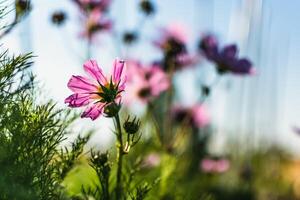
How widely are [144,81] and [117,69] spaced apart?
1044 mm

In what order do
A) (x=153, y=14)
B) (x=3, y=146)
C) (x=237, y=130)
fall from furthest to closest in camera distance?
(x=237, y=130) → (x=153, y=14) → (x=3, y=146)

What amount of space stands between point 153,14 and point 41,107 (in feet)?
4.15

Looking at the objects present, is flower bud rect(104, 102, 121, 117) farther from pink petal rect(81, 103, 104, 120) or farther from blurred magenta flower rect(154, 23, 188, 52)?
blurred magenta flower rect(154, 23, 188, 52)

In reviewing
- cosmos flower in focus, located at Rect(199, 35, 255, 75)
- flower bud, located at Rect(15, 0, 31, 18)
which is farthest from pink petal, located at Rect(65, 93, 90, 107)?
cosmos flower in focus, located at Rect(199, 35, 255, 75)

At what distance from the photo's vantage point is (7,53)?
0.84 meters

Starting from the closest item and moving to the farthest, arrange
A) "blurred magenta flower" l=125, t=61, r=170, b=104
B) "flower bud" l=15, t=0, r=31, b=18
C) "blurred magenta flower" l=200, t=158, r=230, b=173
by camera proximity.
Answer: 1. "flower bud" l=15, t=0, r=31, b=18
2. "blurred magenta flower" l=125, t=61, r=170, b=104
3. "blurred magenta flower" l=200, t=158, r=230, b=173

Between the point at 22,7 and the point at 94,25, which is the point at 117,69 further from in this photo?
the point at 94,25

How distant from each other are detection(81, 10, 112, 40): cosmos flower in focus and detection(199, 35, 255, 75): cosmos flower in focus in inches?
20.2

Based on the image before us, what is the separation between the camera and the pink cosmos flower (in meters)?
0.82

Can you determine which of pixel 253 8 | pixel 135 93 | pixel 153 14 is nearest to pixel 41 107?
pixel 135 93

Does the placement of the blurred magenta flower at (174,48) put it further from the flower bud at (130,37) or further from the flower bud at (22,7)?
the flower bud at (22,7)

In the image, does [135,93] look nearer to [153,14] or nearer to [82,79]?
[153,14]

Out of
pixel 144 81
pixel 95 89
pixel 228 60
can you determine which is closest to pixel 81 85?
pixel 95 89

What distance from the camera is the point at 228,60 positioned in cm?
148
